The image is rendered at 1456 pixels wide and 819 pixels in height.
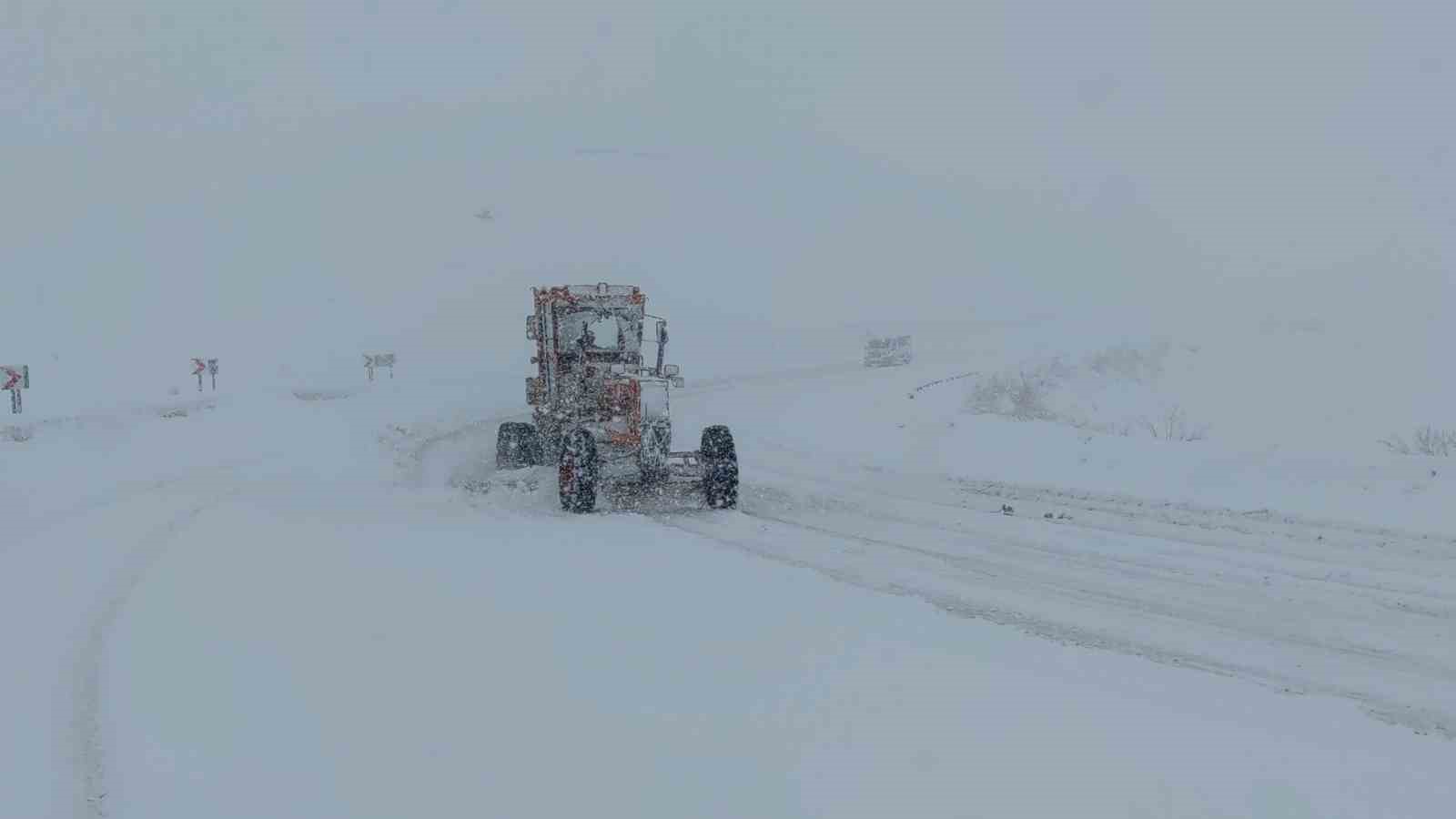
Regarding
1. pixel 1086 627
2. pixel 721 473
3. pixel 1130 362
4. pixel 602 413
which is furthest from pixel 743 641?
pixel 1130 362

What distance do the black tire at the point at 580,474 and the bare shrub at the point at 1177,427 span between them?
11.2 meters

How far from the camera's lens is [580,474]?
474 inches

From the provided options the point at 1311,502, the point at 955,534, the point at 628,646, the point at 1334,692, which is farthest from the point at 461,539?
the point at 1311,502

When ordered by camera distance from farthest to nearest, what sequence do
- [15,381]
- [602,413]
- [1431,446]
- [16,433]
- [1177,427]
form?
[1177,427] → [15,381] → [1431,446] → [16,433] → [602,413]

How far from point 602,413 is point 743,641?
7.30 metres

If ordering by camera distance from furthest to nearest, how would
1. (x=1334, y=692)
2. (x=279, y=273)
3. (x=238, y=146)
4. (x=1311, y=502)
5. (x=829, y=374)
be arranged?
(x=238, y=146) < (x=279, y=273) < (x=829, y=374) < (x=1311, y=502) < (x=1334, y=692)

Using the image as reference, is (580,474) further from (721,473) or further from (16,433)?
(16,433)

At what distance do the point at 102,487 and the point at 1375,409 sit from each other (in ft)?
82.2

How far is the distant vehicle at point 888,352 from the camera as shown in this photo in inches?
1721

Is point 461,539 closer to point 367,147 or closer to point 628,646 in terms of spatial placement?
point 628,646

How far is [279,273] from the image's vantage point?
49.1 metres

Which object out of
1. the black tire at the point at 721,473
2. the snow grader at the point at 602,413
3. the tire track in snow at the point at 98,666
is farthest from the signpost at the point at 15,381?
the black tire at the point at 721,473

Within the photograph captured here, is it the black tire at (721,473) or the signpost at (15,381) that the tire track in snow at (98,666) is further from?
the signpost at (15,381)

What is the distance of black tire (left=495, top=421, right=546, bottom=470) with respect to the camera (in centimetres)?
1605
